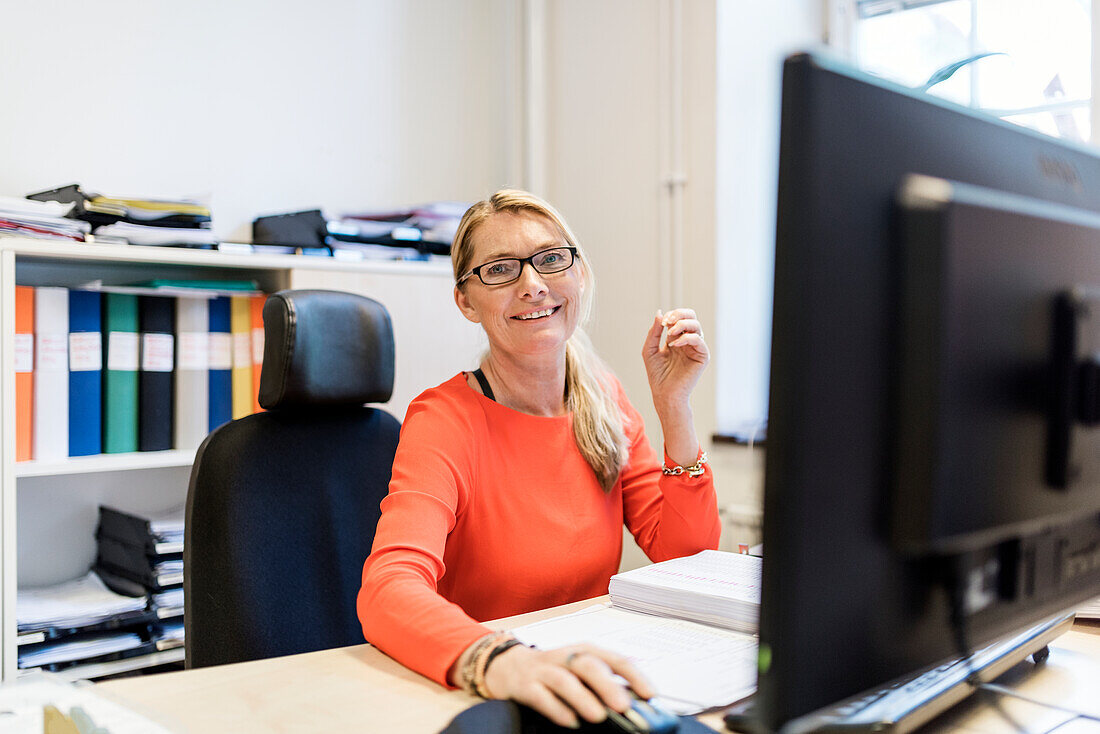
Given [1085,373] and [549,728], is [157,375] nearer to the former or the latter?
[549,728]

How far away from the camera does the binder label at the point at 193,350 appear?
6.57ft

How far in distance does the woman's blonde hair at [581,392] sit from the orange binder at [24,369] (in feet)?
2.99

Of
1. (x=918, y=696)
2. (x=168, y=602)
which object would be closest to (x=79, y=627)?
(x=168, y=602)

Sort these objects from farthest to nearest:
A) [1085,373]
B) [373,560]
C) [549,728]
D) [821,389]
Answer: [373,560] → [549,728] → [1085,373] → [821,389]

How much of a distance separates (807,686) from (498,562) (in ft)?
2.97

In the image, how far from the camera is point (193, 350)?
2.01 metres

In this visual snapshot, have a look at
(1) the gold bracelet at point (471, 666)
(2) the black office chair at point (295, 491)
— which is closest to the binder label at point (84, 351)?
(2) the black office chair at point (295, 491)

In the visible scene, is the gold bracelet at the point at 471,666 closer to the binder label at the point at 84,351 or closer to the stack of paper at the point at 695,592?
the stack of paper at the point at 695,592

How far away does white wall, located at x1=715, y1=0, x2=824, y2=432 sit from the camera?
2.51 metres

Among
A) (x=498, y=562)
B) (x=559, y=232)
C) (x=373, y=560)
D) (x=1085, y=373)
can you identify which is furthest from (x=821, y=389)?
(x=559, y=232)

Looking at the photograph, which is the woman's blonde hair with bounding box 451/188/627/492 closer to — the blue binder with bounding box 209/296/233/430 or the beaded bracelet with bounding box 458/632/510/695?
the beaded bracelet with bounding box 458/632/510/695

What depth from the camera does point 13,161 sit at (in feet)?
6.72

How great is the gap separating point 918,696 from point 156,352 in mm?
1726

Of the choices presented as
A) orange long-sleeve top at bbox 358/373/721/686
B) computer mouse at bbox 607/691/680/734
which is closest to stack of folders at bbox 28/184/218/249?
orange long-sleeve top at bbox 358/373/721/686
